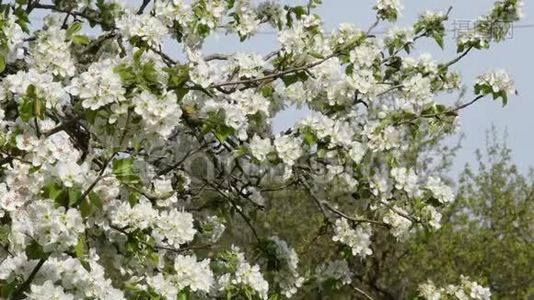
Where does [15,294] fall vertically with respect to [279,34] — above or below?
below

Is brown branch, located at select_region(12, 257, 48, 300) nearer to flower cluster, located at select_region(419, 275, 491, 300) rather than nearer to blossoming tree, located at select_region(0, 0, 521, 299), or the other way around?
blossoming tree, located at select_region(0, 0, 521, 299)

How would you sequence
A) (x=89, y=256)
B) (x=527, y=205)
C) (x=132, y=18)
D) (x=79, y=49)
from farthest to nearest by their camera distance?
1. (x=527, y=205)
2. (x=79, y=49)
3. (x=132, y=18)
4. (x=89, y=256)

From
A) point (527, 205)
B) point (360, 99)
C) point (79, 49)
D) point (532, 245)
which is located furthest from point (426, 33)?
point (527, 205)

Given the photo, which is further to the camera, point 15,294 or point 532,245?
A: point 532,245

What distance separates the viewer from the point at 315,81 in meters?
4.71

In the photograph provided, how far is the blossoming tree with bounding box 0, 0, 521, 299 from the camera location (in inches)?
120

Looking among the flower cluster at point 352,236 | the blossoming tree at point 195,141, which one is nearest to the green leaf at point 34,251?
the blossoming tree at point 195,141

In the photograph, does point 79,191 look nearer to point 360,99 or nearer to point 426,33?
point 360,99

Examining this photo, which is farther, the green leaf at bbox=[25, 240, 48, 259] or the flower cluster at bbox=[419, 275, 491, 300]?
the flower cluster at bbox=[419, 275, 491, 300]

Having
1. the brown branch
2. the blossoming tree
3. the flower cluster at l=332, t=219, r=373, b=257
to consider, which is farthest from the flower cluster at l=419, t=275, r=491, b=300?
the brown branch

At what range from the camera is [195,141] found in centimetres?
507

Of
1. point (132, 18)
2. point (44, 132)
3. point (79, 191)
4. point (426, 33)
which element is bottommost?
point (79, 191)

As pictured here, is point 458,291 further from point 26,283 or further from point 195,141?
point 26,283

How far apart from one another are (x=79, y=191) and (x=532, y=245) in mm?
11375
